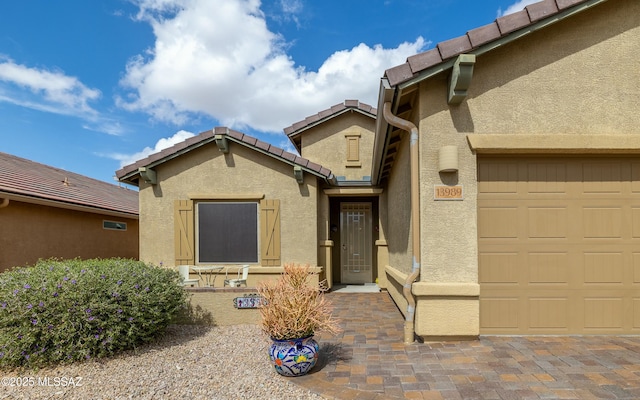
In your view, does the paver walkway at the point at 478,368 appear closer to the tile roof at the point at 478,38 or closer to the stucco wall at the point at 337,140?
the tile roof at the point at 478,38

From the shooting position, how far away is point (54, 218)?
953 centimetres

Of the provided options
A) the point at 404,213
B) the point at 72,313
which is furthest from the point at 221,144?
the point at 72,313

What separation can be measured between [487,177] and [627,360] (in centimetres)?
273

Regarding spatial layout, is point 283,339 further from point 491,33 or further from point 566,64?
point 566,64

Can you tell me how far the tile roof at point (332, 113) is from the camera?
10648 mm

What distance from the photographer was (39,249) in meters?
8.92

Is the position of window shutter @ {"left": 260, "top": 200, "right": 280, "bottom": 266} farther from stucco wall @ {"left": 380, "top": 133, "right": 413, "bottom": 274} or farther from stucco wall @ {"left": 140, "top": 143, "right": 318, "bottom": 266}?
stucco wall @ {"left": 380, "top": 133, "right": 413, "bottom": 274}

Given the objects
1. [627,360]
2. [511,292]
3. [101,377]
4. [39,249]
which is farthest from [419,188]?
[39,249]

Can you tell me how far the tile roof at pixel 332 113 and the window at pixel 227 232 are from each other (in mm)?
3545

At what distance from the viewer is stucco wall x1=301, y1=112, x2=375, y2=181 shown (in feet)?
35.4

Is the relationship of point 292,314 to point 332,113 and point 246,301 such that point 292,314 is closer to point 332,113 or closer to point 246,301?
point 246,301

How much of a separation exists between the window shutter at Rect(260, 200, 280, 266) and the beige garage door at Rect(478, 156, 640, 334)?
5.19 metres

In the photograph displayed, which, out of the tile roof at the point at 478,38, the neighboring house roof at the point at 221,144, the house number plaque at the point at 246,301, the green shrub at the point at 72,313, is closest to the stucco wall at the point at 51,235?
the neighboring house roof at the point at 221,144

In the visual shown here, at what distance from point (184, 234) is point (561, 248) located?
8131 millimetres
